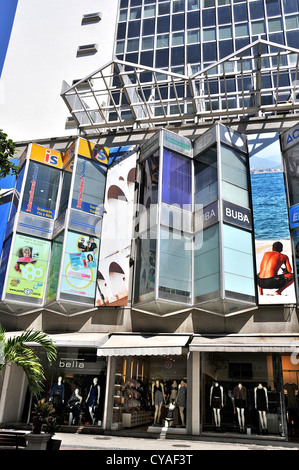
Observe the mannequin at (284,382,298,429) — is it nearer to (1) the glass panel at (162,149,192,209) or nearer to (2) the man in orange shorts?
(2) the man in orange shorts

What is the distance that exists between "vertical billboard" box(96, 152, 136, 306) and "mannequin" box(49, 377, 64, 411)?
360 cm

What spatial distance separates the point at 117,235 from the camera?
1788cm

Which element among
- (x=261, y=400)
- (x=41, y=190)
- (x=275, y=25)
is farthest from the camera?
(x=275, y=25)

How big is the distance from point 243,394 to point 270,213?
7037mm

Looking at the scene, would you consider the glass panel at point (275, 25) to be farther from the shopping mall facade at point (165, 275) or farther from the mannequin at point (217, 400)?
the mannequin at point (217, 400)

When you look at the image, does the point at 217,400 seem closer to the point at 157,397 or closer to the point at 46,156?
the point at 157,397

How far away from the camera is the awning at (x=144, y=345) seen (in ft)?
46.6

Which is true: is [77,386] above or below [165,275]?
below

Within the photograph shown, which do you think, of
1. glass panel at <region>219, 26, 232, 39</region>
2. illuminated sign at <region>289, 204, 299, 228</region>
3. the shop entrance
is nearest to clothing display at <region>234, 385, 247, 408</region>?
the shop entrance

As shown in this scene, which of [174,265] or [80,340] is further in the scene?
[174,265]

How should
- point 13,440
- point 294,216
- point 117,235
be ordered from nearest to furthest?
point 13,440 → point 294,216 → point 117,235

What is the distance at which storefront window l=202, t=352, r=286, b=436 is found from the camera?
13.9 m

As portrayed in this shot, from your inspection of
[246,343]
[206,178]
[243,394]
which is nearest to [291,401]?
[243,394]

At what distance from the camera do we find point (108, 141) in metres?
20.4
